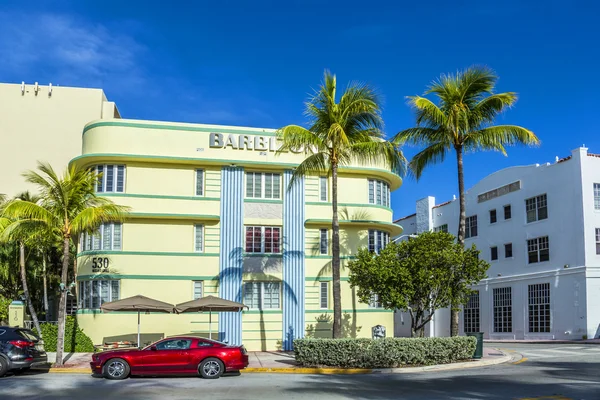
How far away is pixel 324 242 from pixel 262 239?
288cm

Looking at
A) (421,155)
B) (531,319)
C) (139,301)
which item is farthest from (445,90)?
(531,319)

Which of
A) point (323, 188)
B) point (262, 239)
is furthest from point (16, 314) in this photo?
point (323, 188)

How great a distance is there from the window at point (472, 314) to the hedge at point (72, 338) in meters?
28.0

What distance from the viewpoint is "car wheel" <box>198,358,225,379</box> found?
63.4ft

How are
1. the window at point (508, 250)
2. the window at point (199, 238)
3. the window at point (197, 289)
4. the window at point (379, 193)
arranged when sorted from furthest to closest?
1. the window at point (508, 250)
2. the window at point (379, 193)
3. the window at point (199, 238)
4. the window at point (197, 289)

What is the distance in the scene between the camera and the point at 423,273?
23.7 meters

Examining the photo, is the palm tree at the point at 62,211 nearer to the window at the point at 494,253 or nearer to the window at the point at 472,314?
the window at the point at 494,253

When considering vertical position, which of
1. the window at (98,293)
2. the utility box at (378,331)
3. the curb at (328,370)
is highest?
the window at (98,293)

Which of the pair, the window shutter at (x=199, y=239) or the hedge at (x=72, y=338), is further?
the window shutter at (x=199, y=239)

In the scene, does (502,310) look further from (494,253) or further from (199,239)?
(199,239)

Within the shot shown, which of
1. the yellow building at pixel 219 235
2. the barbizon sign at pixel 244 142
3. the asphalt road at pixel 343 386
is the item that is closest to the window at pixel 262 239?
the yellow building at pixel 219 235

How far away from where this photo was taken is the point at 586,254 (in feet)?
121

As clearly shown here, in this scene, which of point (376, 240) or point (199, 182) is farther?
point (376, 240)

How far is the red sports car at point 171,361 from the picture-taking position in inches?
756
